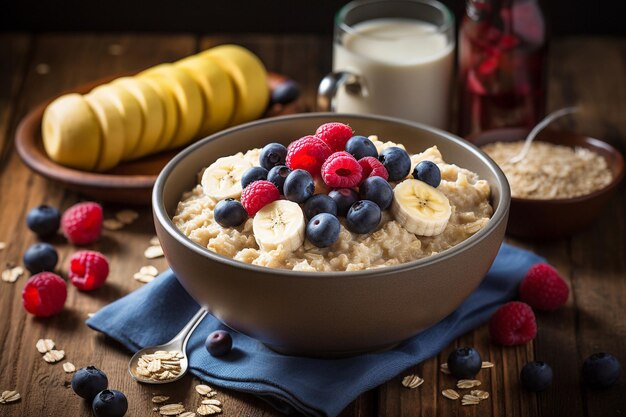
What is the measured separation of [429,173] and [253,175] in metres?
0.36

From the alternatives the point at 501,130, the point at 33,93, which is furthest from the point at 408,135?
the point at 33,93

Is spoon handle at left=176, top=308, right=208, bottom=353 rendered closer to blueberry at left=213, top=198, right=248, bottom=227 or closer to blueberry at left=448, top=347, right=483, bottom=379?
blueberry at left=213, top=198, right=248, bottom=227

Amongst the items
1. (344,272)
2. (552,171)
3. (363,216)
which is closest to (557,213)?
(552,171)

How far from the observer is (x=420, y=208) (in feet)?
5.95

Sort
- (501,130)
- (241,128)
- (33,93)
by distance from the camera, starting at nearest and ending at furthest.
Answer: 1. (241,128)
2. (501,130)
3. (33,93)

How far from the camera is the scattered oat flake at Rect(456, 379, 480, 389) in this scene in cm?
189

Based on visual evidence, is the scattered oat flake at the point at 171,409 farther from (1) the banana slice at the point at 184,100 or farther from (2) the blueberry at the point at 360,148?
(1) the banana slice at the point at 184,100

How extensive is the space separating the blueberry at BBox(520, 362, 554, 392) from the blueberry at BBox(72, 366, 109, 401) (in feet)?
2.81

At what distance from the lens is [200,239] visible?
6.06 feet

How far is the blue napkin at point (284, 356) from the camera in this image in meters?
1.80

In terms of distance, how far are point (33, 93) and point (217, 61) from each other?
72cm

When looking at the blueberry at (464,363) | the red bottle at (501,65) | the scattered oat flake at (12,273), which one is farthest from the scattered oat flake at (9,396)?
the red bottle at (501,65)

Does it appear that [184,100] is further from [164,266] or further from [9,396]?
[9,396]

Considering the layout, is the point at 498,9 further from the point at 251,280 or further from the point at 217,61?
the point at 251,280
